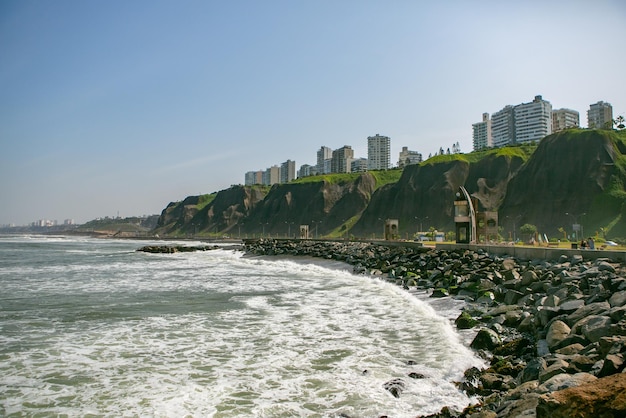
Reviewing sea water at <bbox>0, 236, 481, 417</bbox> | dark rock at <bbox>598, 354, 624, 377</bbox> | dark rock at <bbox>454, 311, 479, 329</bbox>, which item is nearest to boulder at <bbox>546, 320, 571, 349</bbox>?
sea water at <bbox>0, 236, 481, 417</bbox>

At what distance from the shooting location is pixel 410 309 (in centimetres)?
1705

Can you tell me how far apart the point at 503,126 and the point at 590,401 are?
198m

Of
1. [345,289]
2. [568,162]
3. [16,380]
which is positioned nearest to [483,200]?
[568,162]

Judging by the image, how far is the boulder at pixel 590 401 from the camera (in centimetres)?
457

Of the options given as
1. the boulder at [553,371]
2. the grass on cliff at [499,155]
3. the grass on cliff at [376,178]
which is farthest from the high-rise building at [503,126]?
the boulder at [553,371]

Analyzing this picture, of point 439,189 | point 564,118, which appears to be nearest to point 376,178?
point 439,189

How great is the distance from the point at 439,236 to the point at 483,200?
44.2 m

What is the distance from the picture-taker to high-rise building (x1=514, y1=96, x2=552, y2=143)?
16788cm

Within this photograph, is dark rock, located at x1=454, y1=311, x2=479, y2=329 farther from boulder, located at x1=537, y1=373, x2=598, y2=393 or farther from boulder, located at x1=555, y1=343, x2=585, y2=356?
boulder, located at x1=537, y1=373, x2=598, y2=393

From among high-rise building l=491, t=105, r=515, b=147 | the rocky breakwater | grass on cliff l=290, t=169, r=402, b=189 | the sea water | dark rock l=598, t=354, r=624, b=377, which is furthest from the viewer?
high-rise building l=491, t=105, r=515, b=147

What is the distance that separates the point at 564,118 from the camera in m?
181

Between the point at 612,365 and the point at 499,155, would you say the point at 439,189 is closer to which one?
the point at 499,155

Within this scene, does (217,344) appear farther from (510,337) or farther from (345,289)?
(345,289)

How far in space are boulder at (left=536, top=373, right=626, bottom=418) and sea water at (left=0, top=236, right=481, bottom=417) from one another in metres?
3.03
